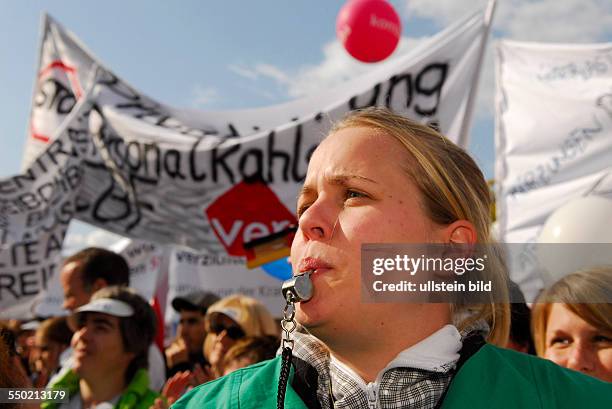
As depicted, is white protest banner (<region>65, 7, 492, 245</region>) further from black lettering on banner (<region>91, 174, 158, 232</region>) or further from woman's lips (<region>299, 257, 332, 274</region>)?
woman's lips (<region>299, 257, 332, 274</region>)

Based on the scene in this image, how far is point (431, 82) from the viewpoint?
15.9 feet

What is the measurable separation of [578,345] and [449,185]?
103 cm

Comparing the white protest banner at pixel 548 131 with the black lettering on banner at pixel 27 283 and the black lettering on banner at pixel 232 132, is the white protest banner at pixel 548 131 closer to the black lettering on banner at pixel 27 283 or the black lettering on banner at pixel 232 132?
the black lettering on banner at pixel 232 132

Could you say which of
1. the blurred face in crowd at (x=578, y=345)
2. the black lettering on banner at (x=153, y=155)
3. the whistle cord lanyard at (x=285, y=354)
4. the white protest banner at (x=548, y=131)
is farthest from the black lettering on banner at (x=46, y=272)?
the whistle cord lanyard at (x=285, y=354)

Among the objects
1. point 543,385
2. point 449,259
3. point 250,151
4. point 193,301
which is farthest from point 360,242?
point 250,151

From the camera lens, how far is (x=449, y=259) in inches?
48.0

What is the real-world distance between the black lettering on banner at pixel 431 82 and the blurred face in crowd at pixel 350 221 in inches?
144

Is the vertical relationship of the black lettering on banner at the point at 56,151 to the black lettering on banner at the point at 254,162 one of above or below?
above

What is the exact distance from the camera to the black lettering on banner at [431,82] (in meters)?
4.79

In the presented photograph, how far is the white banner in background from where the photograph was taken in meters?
4.92

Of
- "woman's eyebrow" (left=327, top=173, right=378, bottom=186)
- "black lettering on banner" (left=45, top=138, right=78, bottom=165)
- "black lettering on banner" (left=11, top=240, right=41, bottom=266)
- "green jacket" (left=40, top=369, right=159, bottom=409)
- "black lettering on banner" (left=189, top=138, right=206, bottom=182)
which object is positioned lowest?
"green jacket" (left=40, top=369, right=159, bottom=409)

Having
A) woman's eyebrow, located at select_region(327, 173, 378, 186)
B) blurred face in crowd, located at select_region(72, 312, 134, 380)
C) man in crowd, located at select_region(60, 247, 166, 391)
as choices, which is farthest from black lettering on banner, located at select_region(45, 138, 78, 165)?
woman's eyebrow, located at select_region(327, 173, 378, 186)

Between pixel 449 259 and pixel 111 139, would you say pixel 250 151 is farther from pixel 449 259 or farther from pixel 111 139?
pixel 449 259

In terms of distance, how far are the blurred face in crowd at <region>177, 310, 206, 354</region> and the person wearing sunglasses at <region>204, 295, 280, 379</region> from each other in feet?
2.21
